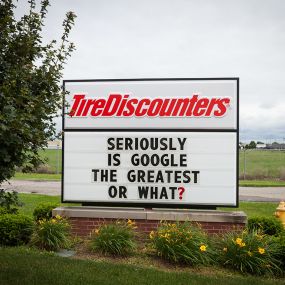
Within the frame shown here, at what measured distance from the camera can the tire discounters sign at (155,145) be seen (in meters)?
9.84

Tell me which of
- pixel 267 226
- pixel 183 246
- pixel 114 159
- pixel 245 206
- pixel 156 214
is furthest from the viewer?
A: pixel 245 206

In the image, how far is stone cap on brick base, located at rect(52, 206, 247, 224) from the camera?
946 cm

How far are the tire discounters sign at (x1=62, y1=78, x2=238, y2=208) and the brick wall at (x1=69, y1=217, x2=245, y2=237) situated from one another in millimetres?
482

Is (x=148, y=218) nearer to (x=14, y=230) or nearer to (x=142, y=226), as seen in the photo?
(x=142, y=226)

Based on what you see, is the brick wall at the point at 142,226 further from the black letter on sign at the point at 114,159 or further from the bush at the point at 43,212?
the black letter on sign at the point at 114,159

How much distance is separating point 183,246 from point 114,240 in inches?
53.8

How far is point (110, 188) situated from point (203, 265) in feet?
9.68

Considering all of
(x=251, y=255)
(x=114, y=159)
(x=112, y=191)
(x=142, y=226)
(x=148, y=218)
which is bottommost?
(x=251, y=255)

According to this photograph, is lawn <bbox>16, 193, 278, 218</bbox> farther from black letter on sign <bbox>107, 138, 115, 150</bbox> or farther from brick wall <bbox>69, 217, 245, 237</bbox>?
black letter on sign <bbox>107, 138, 115, 150</bbox>

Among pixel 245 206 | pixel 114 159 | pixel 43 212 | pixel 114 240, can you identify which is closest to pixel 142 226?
pixel 114 240

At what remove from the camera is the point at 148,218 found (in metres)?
9.62

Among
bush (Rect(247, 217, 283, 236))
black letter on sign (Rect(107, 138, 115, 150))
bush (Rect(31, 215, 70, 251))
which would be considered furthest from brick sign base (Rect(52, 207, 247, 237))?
black letter on sign (Rect(107, 138, 115, 150))

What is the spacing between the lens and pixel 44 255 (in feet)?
27.5

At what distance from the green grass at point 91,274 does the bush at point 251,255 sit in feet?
0.79
